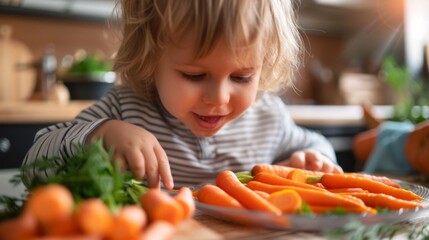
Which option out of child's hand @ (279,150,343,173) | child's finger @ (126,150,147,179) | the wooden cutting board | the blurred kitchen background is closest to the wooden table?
the wooden cutting board

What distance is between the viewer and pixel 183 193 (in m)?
0.53

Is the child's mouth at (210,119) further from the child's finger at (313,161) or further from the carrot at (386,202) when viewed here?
the carrot at (386,202)

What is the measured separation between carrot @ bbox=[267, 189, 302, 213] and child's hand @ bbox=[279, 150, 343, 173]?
14.5 inches

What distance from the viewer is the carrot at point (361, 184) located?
67 cm

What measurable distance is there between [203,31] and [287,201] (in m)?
0.34

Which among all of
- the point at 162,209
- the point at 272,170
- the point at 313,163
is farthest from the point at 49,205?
the point at 313,163

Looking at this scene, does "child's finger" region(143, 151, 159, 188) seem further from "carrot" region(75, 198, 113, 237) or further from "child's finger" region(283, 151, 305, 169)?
"child's finger" region(283, 151, 305, 169)

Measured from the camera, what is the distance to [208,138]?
114 centimetres

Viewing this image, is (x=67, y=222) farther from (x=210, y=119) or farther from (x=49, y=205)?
(x=210, y=119)

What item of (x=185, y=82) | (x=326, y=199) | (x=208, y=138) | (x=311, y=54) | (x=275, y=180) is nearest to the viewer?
(x=326, y=199)

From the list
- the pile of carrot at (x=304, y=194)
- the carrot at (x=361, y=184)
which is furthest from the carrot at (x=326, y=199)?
the carrot at (x=361, y=184)

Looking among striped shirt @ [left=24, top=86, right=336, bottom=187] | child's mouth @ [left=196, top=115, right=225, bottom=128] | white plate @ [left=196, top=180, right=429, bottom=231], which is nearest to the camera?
white plate @ [left=196, top=180, right=429, bottom=231]

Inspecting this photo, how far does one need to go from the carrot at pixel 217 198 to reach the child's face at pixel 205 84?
8.0 inches

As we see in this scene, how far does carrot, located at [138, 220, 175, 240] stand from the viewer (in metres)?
0.41
